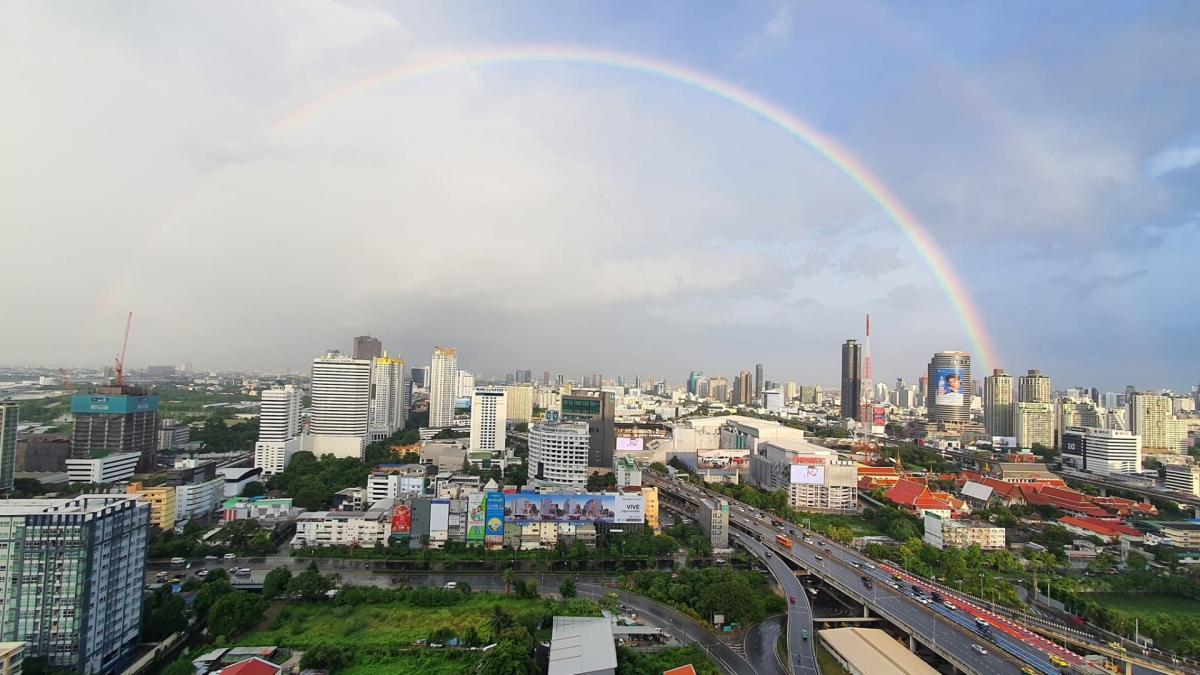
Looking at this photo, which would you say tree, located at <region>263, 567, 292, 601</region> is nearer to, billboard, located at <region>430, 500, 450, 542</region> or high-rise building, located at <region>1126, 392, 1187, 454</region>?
billboard, located at <region>430, 500, 450, 542</region>

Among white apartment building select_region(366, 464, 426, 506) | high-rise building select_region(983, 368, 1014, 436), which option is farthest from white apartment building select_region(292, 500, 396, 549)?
high-rise building select_region(983, 368, 1014, 436)

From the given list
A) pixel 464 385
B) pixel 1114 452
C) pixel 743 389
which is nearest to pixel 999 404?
pixel 1114 452

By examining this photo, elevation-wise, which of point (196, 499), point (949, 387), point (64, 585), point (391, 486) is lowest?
point (196, 499)

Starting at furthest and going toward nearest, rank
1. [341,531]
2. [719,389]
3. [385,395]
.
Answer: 1. [719,389]
2. [385,395]
3. [341,531]

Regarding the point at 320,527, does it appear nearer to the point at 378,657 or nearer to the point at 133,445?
the point at 378,657

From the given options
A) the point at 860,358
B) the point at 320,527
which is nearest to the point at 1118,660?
the point at 320,527

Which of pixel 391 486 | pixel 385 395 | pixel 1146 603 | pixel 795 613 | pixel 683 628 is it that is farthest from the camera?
pixel 385 395

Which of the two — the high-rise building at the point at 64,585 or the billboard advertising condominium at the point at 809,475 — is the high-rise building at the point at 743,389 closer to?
the billboard advertising condominium at the point at 809,475

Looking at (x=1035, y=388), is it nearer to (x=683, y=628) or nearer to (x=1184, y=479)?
(x=1184, y=479)
